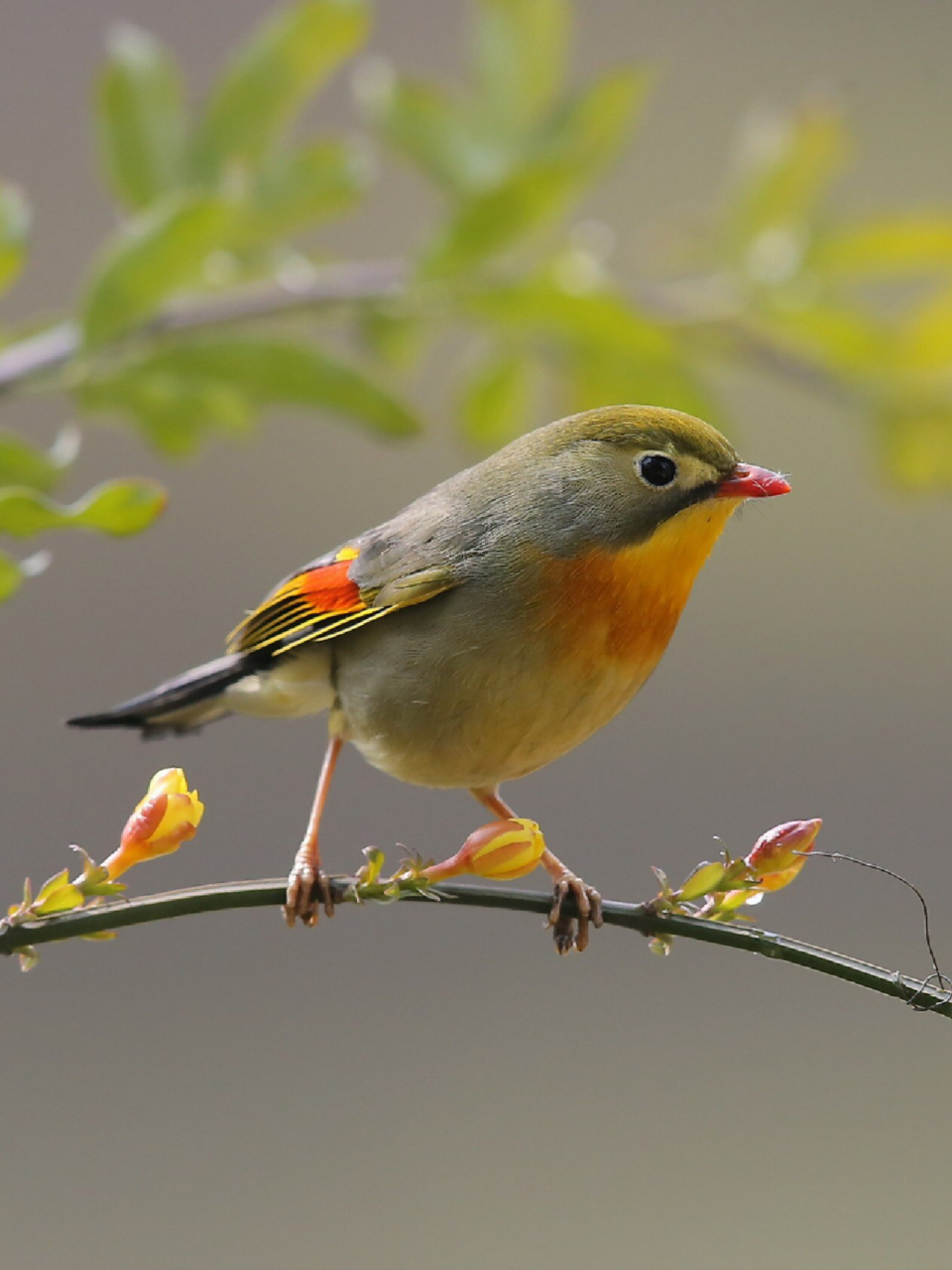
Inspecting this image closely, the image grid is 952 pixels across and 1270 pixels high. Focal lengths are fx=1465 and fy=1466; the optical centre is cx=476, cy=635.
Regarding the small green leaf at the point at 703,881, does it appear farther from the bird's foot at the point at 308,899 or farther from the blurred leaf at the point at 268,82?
the blurred leaf at the point at 268,82

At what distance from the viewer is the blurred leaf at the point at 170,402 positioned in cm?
120

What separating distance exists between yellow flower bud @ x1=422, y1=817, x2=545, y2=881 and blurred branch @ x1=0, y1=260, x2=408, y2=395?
2.05ft

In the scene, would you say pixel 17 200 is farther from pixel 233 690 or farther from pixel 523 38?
pixel 523 38

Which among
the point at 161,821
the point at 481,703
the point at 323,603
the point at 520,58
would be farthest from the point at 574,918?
the point at 520,58

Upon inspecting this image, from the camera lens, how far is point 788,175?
1579 mm

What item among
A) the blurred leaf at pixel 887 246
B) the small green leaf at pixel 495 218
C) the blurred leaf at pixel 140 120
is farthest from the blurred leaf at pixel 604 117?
the blurred leaf at pixel 140 120

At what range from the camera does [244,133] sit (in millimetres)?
1372

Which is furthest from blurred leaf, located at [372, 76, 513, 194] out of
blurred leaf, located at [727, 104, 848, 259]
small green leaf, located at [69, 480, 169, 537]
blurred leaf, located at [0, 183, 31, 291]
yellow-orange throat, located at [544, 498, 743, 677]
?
small green leaf, located at [69, 480, 169, 537]

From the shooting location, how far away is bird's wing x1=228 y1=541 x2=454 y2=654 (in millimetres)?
1081

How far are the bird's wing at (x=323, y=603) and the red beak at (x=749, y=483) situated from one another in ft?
0.77

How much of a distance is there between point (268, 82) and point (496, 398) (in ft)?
1.22

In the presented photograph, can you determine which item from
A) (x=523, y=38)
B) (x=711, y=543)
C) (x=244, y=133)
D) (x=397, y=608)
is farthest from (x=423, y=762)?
(x=523, y=38)

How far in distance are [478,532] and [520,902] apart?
1.52ft

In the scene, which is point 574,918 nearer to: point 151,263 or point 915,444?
point 151,263
